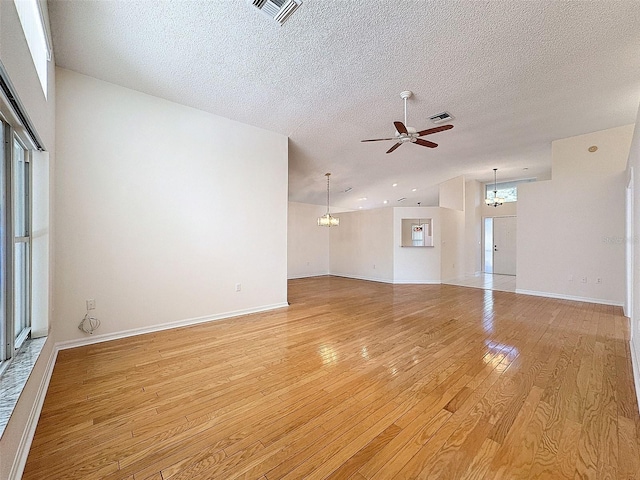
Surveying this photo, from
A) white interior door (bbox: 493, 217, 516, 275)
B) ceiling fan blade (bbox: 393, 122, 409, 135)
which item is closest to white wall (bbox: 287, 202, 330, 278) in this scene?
ceiling fan blade (bbox: 393, 122, 409, 135)

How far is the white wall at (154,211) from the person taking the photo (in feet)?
10.5

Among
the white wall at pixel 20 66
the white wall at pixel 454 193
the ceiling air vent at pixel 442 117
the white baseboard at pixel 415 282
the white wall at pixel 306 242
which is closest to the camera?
the white wall at pixel 20 66

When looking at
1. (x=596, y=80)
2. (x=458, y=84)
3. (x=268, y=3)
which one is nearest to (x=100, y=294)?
(x=268, y=3)

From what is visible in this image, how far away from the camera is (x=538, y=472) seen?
4.75 feet

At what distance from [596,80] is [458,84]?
181cm

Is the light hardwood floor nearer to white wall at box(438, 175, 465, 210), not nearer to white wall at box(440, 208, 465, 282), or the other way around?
white wall at box(440, 208, 465, 282)

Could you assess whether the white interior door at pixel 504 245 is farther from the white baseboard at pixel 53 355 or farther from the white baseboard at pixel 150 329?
the white baseboard at pixel 150 329

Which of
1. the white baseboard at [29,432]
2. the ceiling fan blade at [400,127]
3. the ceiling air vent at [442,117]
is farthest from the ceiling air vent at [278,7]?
the white baseboard at [29,432]

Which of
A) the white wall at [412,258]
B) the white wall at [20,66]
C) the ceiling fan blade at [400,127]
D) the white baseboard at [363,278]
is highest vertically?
the ceiling fan blade at [400,127]

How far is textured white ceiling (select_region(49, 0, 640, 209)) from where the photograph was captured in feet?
8.23

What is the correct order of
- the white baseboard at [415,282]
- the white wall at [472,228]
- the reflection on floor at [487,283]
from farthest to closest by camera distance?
1. the white wall at [472,228]
2. the white baseboard at [415,282]
3. the reflection on floor at [487,283]

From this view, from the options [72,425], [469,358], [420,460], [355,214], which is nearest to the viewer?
[420,460]

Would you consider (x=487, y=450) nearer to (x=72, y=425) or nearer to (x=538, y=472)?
(x=538, y=472)

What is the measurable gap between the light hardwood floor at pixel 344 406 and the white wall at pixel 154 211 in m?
0.56
